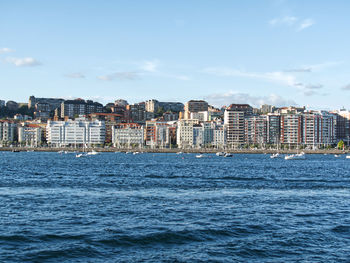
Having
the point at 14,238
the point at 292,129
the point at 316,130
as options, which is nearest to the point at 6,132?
the point at 292,129

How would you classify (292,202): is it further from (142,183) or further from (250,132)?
(250,132)

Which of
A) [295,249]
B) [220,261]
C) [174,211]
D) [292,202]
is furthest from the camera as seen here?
[292,202]

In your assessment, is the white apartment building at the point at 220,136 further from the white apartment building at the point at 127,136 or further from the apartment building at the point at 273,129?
the white apartment building at the point at 127,136

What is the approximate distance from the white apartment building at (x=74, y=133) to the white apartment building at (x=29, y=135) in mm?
4716

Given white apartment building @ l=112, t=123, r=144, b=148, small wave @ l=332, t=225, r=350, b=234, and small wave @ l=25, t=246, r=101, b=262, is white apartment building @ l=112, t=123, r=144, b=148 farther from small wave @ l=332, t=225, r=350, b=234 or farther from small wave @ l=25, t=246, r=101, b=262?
small wave @ l=25, t=246, r=101, b=262

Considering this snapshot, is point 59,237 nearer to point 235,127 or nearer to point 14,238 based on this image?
point 14,238

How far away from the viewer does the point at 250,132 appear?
188250 millimetres

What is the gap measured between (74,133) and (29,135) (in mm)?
18109

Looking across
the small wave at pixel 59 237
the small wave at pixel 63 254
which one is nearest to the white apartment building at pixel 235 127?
the small wave at pixel 59 237

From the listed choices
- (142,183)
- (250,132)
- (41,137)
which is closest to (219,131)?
(250,132)

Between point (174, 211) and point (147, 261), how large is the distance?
9.46m

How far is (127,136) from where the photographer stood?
187 metres

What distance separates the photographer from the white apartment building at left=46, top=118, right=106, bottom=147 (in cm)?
18612

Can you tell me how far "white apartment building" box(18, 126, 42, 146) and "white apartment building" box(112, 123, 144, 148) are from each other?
98.4 feet
